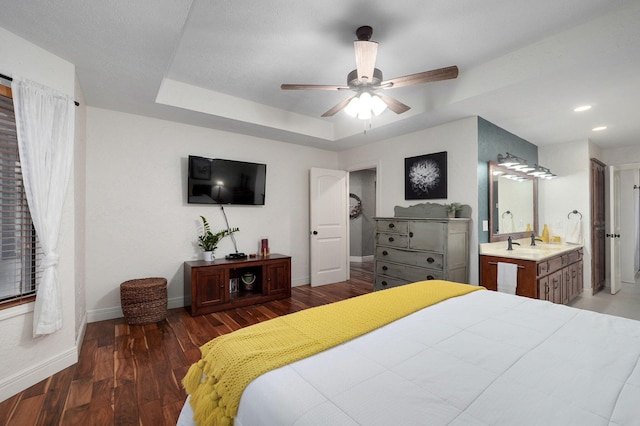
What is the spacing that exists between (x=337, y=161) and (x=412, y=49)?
2.97m

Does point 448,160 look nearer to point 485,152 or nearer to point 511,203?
point 485,152

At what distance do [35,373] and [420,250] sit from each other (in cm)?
353

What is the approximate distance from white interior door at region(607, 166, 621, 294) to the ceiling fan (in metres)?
3.92

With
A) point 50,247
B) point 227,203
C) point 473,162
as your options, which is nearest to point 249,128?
point 227,203

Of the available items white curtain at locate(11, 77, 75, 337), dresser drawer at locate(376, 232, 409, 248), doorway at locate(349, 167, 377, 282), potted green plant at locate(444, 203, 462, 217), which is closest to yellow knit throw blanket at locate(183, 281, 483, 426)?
white curtain at locate(11, 77, 75, 337)

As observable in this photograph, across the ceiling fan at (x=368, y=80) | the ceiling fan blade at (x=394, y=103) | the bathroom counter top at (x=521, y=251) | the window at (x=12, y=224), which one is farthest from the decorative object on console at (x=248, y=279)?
the bathroom counter top at (x=521, y=251)

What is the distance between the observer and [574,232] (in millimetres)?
4262

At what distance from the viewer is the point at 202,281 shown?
3.38 meters

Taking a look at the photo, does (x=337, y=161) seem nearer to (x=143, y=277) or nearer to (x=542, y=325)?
(x=143, y=277)

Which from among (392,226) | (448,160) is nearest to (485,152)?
(448,160)

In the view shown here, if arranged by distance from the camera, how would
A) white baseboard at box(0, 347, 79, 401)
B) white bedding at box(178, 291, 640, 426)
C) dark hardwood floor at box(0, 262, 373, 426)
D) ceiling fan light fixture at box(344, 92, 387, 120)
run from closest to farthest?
1. white bedding at box(178, 291, 640, 426)
2. dark hardwood floor at box(0, 262, 373, 426)
3. white baseboard at box(0, 347, 79, 401)
4. ceiling fan light fixture at box(344, 92, 387, 120)

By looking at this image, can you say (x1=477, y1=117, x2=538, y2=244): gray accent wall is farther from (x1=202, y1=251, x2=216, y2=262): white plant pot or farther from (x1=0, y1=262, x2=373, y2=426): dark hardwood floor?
(x1=202, y1=251, x2=216, y2=262): white plant pot

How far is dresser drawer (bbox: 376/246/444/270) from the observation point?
125 inches

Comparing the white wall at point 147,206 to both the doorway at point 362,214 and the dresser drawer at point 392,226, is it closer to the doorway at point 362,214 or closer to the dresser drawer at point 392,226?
the dresser drawer at point 392,226
